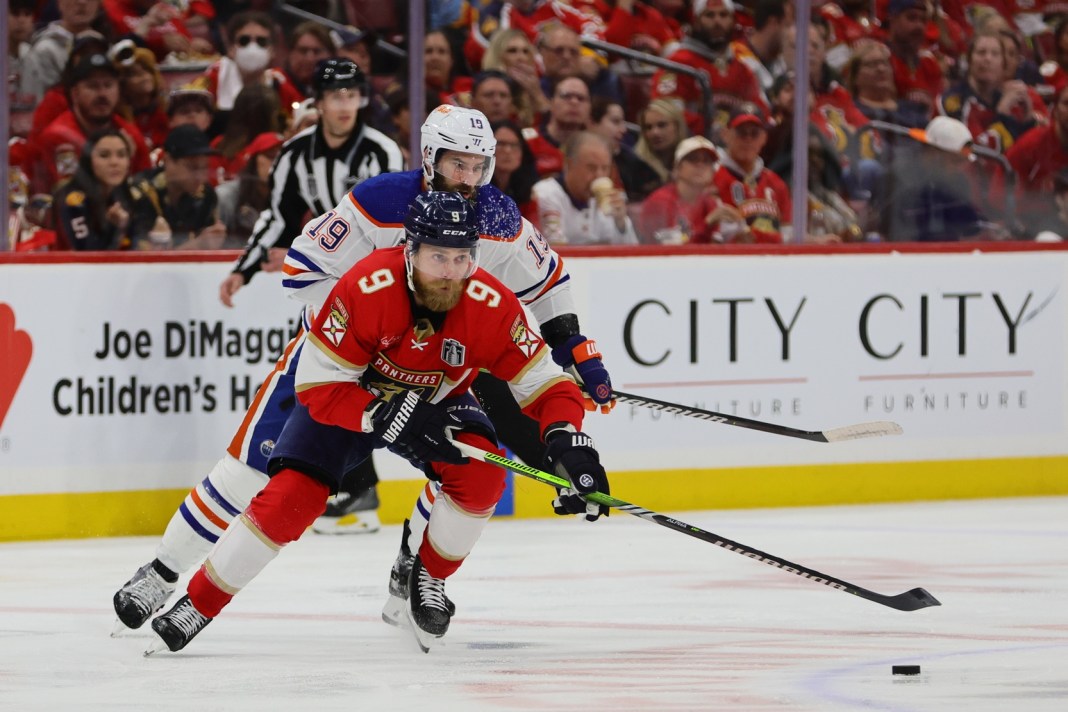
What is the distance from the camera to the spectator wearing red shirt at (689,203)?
6.64m

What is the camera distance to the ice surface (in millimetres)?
3633

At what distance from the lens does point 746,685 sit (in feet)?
12.2

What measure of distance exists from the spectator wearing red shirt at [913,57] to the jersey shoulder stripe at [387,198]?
311 cm

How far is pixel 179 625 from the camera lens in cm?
390

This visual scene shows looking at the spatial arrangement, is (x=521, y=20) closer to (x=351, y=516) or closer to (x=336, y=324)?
(x=351, y=516)

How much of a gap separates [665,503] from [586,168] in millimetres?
1197

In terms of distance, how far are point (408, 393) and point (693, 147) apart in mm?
3141

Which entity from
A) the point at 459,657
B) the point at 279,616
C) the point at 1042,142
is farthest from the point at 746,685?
the point at 1042,142

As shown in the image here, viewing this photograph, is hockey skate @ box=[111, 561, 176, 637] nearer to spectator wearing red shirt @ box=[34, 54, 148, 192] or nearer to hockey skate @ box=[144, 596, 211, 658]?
hockey skate @ box=[144, 596, 211, 658]

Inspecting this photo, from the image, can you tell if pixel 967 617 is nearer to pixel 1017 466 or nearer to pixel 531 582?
pixel 531 582

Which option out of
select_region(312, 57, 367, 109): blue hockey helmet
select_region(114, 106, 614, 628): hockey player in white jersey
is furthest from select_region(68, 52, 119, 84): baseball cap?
select_region(114, 106, 614, 628): hockey player in white jersey

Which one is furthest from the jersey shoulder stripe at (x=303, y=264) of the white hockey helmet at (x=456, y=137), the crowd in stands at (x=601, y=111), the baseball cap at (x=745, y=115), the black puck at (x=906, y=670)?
the baseball cap at (x=745, y=115)

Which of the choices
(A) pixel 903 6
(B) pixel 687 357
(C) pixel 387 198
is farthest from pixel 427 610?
(A) pixel 903 6

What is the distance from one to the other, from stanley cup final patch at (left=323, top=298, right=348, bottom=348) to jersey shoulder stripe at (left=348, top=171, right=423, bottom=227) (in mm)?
646
